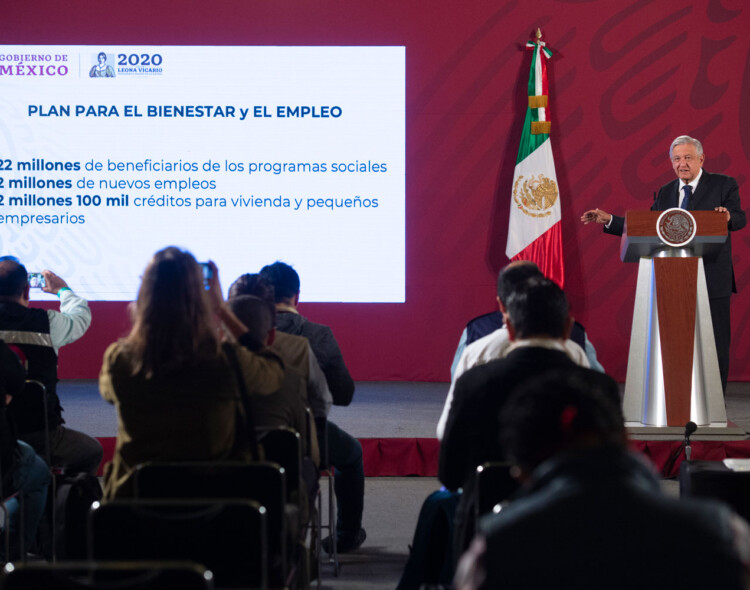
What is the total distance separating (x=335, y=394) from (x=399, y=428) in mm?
1653

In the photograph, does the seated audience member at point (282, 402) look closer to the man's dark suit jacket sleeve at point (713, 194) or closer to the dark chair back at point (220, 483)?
the dark chair back at point (220, 483)

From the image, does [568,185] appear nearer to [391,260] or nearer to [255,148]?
[391,260]

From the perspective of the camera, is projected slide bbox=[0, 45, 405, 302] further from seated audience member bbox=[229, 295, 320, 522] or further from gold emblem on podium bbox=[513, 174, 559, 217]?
seated audience member bbox=[229, 295, 320, 522]

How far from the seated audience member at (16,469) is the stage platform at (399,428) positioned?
1.45m

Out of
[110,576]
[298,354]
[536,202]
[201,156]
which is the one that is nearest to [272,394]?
[298,354]

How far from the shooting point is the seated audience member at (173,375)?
2.19 meters

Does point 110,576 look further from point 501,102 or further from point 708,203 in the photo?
point 501,102

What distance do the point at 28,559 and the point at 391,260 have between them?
381cm

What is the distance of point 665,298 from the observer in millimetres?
4297

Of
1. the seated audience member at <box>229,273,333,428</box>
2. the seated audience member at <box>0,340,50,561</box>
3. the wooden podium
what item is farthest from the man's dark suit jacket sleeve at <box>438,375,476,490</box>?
the wooden podium

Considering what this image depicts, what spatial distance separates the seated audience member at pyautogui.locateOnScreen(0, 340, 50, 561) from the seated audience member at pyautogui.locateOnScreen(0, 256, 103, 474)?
0.17 meters

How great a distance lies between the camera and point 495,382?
2162 mm

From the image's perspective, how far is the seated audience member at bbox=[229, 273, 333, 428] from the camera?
3.01m

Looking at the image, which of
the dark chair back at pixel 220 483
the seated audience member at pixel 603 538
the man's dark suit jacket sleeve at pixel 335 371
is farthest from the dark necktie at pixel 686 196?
the seated audience member at pixel 603 538
